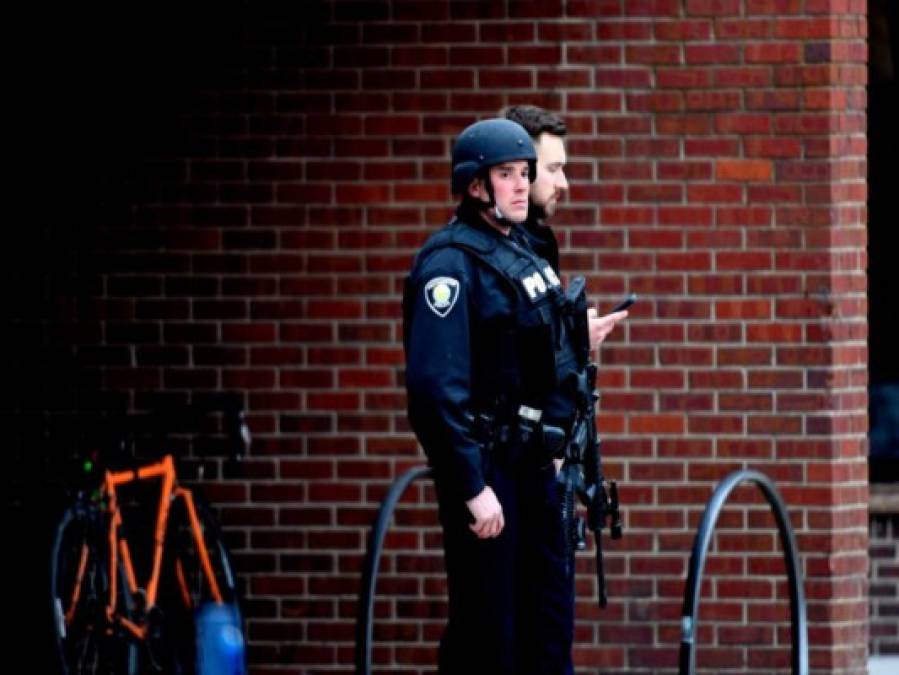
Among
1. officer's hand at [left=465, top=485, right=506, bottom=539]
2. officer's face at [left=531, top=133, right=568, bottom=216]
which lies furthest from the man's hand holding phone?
officer's hand at [left=465, top=485, right=506, bottom=539]

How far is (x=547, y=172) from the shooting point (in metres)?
7.12

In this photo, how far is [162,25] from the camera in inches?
334

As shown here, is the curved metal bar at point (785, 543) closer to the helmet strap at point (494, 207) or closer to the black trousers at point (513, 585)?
the black trousers at point (513, 585)

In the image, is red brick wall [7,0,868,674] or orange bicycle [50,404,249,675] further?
red brick wall [7,0,868,674]

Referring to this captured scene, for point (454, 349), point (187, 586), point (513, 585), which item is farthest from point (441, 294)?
point (187, 586)

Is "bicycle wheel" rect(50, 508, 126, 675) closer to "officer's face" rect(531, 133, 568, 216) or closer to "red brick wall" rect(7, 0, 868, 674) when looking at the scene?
"red brick wall" rect(7, 0, 868, 674)

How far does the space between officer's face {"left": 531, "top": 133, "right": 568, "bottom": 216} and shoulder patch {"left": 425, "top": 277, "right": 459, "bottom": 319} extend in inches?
37.5

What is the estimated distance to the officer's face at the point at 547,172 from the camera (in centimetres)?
710

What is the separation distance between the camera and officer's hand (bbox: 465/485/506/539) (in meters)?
6.21

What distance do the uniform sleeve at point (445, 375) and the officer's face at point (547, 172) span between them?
2.96 ft

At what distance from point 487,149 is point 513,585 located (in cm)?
124

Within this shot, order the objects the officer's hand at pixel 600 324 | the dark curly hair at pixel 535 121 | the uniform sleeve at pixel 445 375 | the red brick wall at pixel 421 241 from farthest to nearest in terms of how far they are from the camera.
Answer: the red brick wall at pixel 421 241
the dark curly hair at pixel 535 121
the officer's hand at pixel 600 324
the uniform sleeve at pixel 445 375

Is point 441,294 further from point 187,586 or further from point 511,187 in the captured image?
point 187,586

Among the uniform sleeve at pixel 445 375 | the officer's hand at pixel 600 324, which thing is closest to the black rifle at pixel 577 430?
the officer's hand at pixel 600 324
